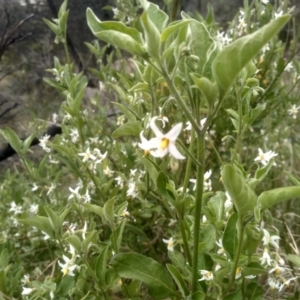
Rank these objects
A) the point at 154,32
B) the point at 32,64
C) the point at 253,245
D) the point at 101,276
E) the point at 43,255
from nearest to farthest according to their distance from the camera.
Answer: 1. the point at 154,32
2. the point at 253,245
3. the point at 101,276
4. the point at 43,255
5. the point at 32,64

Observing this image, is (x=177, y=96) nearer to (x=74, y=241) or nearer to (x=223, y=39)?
(x=74, y=241)

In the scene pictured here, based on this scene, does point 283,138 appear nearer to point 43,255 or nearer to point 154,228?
point 154,228

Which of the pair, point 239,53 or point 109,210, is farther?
point 109,210

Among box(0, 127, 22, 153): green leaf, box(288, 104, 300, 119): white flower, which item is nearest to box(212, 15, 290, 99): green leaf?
box(0, 127, 22, 153): green leaf

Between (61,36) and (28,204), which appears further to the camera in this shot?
(28,204)

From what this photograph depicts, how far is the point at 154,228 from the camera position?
117 cm

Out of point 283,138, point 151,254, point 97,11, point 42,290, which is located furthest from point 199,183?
point 97,11

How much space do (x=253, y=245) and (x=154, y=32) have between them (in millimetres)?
287

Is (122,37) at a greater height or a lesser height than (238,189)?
greater

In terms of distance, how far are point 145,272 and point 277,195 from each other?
0.23 meters

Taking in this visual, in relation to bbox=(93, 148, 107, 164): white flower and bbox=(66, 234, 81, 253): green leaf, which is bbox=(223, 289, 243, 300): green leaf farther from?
bbox=(93, 148, 107, 164): white flower

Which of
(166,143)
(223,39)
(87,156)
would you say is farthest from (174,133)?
(223,39)

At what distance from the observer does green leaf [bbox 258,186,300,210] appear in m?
0.51

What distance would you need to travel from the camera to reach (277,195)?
1.71 ft
